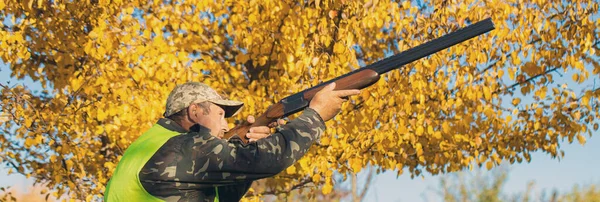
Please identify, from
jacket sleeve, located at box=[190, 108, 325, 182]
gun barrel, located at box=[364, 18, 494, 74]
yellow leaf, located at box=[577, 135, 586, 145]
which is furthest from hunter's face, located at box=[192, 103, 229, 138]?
yellow leaf, located at box=[577, 135, 586, 145]

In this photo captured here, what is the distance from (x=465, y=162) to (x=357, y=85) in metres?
6.14

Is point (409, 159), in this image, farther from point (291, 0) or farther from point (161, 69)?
point (161, 69)

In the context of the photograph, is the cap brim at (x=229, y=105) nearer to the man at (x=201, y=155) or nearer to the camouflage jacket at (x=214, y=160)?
the man at (x=201, y=155)

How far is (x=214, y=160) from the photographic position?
10.7 feet

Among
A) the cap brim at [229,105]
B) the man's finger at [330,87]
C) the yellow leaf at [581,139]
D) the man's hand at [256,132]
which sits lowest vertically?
the man's hand at [256,132]

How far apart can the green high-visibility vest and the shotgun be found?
0.41 metres

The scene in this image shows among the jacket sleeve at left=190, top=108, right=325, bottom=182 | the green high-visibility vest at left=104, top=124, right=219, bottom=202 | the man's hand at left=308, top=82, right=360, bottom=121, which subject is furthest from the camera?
the man's hand at left=308, top=82, right=360, bottom=121

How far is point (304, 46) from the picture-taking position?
8.22 metres

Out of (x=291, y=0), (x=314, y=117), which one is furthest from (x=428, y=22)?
(x=314, y=117)

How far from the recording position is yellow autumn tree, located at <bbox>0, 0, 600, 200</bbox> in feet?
25.9

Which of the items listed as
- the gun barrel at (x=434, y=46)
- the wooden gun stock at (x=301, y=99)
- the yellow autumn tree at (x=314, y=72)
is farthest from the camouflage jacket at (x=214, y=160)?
the yellow autumn tree at (x=314, y=72)

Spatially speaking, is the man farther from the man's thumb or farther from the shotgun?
the shotgun

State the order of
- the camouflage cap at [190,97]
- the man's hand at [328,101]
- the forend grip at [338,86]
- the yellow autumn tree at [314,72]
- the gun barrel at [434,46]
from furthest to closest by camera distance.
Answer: the yellow autumn tree at [314,72] < the gun barrel at [434,46] < the forend grip at [338,86] < the camouflage cap at [190,97] < the man's hand at [328,101]

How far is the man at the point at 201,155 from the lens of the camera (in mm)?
3264
